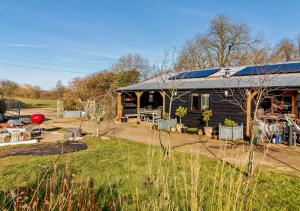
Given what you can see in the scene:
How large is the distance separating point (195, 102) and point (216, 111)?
1549mm

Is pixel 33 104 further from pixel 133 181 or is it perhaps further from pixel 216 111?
pixel 133 181

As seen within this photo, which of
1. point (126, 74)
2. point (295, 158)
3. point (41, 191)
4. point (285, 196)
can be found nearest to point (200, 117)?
point (295, 158)

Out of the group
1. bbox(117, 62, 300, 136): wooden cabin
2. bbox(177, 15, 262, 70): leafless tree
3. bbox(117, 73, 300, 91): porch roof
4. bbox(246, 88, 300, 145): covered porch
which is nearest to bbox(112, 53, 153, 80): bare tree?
bbox(177, 15, 262, 70): leafless tree

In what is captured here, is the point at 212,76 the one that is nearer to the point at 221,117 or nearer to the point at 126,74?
the point at 221,117

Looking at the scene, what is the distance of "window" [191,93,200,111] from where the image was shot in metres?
13.7

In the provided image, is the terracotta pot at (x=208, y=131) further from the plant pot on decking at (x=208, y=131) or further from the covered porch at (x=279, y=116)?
the covered porch at (x=279, y=116)

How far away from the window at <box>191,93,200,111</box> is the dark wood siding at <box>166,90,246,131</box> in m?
0.18

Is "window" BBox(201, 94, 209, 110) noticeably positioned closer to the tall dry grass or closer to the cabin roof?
the cabin roof

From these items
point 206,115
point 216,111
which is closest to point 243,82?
point 216,111

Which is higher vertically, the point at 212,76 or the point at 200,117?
the point at 212,76

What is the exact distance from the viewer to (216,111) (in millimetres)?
12766

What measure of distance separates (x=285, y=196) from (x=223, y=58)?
29.2m

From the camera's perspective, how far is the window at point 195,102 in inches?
539

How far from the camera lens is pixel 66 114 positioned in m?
22.1
